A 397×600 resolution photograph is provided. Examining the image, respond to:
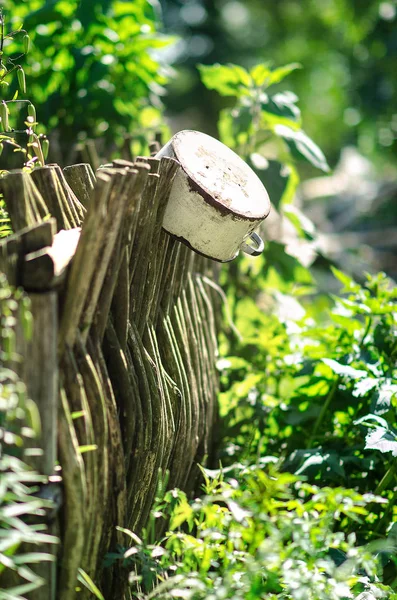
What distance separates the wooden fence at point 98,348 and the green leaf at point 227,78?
5.15 ft

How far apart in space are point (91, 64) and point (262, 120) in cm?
103

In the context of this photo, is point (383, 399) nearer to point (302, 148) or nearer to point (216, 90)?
point (302, 148)

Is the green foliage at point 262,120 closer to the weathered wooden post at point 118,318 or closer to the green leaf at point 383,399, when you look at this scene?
the weathered wooden post at point 118,318

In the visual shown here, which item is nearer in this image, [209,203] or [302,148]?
[209,203]

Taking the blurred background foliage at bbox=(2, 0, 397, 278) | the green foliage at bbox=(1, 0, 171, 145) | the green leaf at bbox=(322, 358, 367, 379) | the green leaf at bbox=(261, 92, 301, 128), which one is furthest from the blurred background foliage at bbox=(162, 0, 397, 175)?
the green leaf at bbox=(322, 358, 367, 379)

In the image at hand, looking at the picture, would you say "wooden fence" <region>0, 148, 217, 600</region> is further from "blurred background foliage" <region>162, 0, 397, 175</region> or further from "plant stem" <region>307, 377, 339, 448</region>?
"blurred background foliage" <region>162, 0, 397, 175</region>

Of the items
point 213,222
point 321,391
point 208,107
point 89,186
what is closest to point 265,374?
point 321,391

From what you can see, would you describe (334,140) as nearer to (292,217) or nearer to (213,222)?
(292,217)

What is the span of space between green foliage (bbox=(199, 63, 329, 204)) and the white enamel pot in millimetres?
1068

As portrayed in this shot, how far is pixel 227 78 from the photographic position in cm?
362

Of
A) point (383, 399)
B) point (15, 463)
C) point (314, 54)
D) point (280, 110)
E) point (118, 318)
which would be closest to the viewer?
point (15, 463)

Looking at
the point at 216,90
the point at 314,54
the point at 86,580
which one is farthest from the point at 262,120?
the point at 314,54

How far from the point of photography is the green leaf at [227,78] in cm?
356

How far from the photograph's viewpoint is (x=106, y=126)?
164 inches
